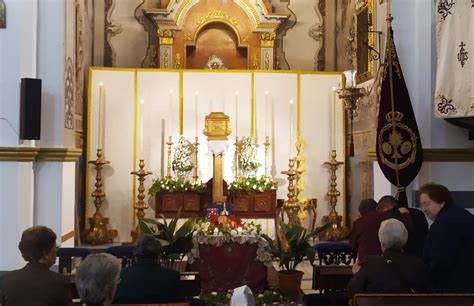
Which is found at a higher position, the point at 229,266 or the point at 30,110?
the point at 30,110

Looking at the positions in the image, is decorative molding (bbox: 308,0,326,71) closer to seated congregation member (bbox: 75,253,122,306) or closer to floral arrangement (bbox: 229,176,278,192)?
floral arrangement (bbox: 229,176,278,192)

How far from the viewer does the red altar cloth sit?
25.5 feet

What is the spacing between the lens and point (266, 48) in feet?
44.0

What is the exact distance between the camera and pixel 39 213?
317 inches

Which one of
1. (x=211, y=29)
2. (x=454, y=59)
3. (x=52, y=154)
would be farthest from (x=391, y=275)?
(x=211, y=29)

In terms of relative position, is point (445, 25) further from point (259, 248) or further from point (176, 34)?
point (176, 34)

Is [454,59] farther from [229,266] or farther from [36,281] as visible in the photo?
[36,281]

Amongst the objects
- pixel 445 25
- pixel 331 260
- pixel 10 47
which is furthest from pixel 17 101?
pixel 445 25

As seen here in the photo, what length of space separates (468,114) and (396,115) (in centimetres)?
88

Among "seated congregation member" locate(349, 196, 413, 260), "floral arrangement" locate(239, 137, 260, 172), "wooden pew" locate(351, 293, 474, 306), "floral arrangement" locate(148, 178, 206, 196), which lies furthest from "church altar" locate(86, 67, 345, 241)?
"wooden pew" locate(351, 293, 474, 306)

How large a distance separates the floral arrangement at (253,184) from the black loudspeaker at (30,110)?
4659 mm

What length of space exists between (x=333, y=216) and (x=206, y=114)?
3128mm

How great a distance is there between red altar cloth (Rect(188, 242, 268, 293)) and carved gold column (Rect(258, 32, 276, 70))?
6343mm

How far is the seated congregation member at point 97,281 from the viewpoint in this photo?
3.22m
